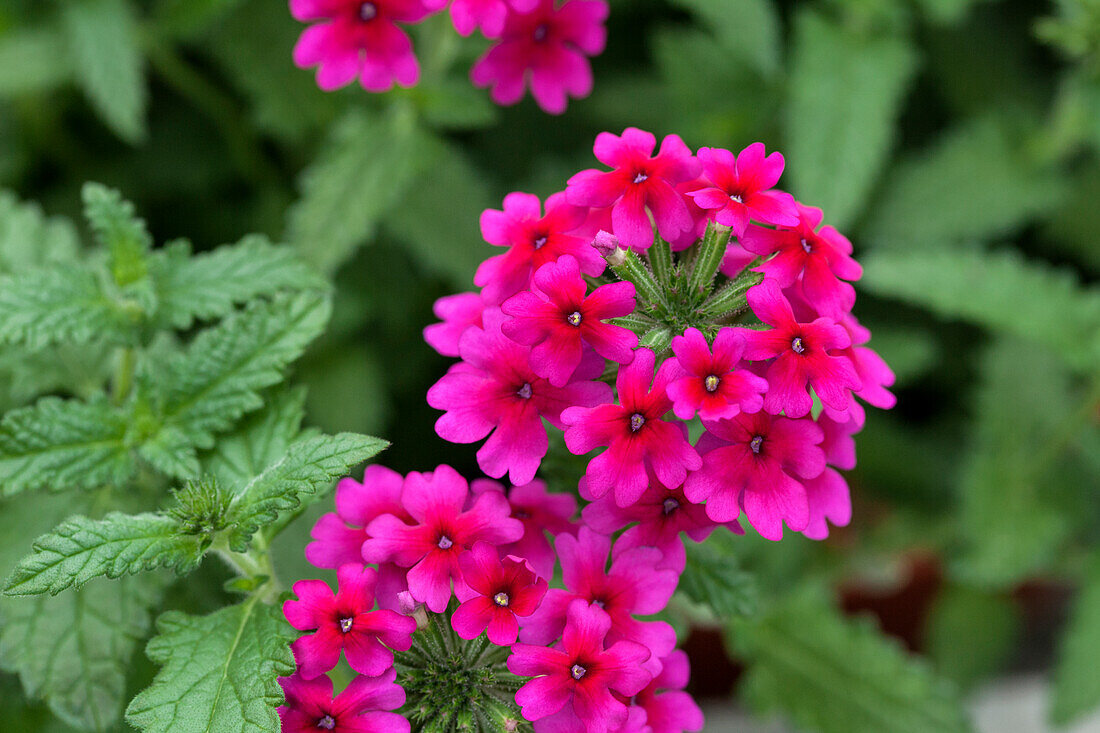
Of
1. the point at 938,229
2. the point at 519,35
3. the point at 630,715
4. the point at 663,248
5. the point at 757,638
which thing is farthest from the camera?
the point at 938,229

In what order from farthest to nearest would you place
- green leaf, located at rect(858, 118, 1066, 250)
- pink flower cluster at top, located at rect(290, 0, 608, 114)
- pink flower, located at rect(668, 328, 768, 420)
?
1. green leaf, located at rect(858, 118, 1066, 250)
2. pink flower cluster at top, located at rect(290, 0, 608, 114)
3. pink flower, located at rect(668, 328, 768, 420)

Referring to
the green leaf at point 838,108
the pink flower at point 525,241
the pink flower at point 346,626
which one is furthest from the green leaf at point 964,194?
the pink flower at point 346,626

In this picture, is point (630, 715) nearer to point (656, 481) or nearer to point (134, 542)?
point (656, 481)

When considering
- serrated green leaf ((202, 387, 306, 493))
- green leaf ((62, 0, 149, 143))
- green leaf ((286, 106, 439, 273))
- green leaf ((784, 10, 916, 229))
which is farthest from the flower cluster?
green leaf ((62, 0, 149, 143))

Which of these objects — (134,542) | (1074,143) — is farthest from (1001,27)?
(134,542)

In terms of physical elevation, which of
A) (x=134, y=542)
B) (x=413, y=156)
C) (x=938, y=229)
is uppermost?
(x=938, y=229)

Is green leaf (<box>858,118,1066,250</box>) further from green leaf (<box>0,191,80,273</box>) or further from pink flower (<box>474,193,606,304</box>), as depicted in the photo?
green leaf (<box>0,191,80,273</box>)

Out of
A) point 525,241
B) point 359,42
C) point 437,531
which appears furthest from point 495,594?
point 359,42

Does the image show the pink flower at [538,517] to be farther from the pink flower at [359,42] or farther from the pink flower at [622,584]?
the pink flower at [359,42]
